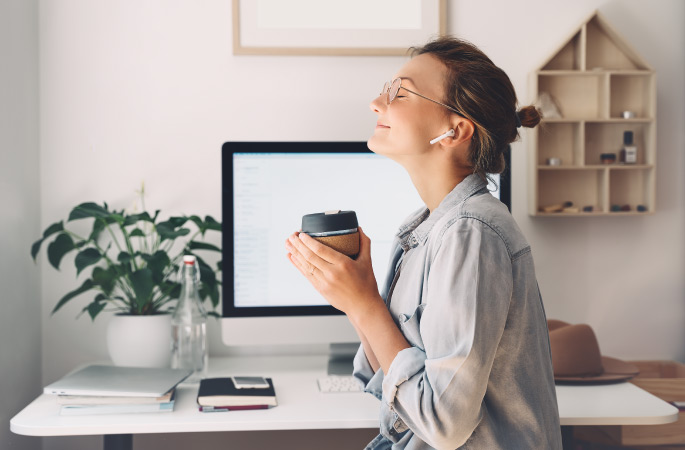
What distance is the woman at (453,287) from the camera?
2.86ft

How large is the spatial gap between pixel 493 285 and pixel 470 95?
1.00ft

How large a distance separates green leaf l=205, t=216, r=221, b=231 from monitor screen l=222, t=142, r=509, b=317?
0.14 meters

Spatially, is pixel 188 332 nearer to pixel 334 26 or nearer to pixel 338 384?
pixel 338 384

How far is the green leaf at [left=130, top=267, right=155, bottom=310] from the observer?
151 cm

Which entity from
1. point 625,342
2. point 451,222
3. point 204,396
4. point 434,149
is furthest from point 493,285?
point 625,342

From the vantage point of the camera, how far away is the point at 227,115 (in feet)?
5.92

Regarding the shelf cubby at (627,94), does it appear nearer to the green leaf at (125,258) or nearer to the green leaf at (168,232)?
the green leaf at (168,232)

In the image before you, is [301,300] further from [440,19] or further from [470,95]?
[440,19]

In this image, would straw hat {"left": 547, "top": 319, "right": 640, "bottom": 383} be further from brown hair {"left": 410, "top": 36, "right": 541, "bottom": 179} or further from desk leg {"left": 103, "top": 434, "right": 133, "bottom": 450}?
desk leg {"left": 103, "top": 434, "right": 133, "bottom": 450}

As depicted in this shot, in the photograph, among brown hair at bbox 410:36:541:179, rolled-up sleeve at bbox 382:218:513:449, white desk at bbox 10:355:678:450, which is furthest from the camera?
white desk at bbox 10:355:678:450

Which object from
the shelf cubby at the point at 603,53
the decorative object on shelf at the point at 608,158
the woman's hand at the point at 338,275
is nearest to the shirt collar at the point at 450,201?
the woman's hand at the point at 338,275

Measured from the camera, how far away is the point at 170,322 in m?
1.57

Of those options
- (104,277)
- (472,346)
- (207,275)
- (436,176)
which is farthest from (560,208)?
(104,277)

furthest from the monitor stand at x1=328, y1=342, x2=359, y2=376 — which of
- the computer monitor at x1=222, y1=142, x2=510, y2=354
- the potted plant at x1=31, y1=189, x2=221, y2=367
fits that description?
the potted plant at x1=31, y1=189, x2=221, y2=367
